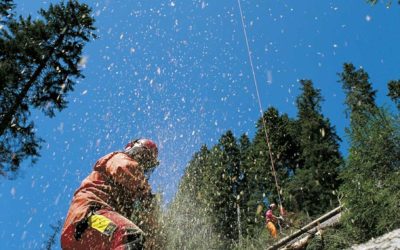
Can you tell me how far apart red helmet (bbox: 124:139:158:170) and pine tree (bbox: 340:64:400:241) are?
346cm

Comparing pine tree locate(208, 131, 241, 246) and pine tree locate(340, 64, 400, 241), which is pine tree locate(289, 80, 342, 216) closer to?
pine tree locate(208, 131, 241, 246)

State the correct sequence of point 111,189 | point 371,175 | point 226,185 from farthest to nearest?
point 226,185 < point 371,175 < point 111,189

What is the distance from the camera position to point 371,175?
7285 mm

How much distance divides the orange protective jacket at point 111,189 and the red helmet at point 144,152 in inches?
7.7

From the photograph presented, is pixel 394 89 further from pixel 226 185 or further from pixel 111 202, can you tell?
pixel 111 202

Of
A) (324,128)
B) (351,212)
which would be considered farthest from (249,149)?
(351,212)

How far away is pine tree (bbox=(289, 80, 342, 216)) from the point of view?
99.7ft

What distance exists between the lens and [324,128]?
3672 cm

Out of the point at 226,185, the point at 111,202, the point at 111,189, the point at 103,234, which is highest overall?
the point at 226,185

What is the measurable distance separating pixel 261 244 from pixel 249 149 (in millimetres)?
30845

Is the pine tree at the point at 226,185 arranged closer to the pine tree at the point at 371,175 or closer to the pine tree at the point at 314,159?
the pine tree at the point at 314,159

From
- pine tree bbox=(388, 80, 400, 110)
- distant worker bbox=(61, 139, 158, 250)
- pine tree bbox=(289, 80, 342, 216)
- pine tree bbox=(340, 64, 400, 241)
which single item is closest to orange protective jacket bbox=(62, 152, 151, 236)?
distant worker bbox=(61, 139, 158, 250)

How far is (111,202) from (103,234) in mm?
570

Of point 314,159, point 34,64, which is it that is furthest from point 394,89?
point 34,64
